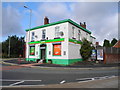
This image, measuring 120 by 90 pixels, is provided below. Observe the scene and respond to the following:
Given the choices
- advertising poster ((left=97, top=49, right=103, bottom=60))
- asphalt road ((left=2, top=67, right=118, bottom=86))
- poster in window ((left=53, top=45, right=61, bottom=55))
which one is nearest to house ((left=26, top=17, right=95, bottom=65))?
poster in window ((left=53, top=45, right=61, bottom=55))

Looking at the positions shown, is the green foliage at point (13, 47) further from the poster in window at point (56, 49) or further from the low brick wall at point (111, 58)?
the low brick wall at point (111, 58)

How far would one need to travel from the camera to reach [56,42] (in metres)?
19.3

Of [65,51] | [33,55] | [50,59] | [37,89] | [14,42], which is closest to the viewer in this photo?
[37,89]

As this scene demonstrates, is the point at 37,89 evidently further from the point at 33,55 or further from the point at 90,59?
the point at 90,59

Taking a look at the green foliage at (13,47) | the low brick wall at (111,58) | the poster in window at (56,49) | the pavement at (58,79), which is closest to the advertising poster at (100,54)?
the low brick wall at (111,58)

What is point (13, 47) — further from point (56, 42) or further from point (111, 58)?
point (111, 58)

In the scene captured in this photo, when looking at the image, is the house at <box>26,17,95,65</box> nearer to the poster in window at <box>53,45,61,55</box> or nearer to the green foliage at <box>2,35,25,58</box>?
the poster in window at <box>53,45,61,55</box>

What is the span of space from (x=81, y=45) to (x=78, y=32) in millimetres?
2772

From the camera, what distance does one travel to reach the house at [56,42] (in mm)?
18359

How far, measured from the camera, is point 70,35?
1903 cm

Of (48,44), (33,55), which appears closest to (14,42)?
(33,55)

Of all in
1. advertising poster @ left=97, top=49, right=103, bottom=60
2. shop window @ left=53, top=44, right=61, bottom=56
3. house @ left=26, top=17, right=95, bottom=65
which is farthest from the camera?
advertising poster @ left=97, top=49, right=103, bottom=60

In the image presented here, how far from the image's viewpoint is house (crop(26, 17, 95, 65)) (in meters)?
18.4

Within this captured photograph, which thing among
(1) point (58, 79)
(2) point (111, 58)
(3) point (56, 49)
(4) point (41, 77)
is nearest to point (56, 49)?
(3) point (56, 49)
